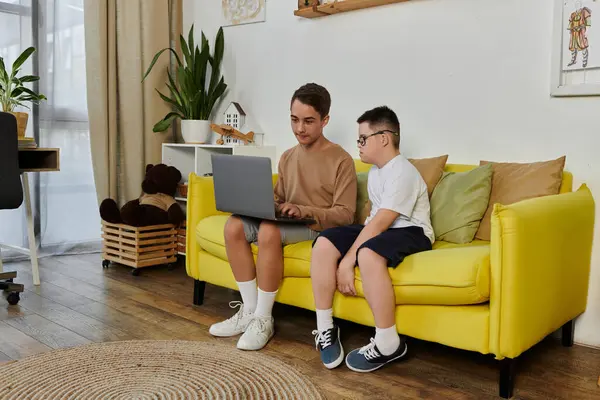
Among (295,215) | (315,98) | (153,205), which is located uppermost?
(315,98)

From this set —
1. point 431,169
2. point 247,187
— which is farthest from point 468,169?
point 247,187

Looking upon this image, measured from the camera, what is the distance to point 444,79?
256 cm

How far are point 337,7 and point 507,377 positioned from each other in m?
1.92

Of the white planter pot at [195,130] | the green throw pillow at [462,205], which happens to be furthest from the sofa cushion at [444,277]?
the white planter pot at [195,130]

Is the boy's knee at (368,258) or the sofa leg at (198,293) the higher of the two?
the boy's knee at (368,258)

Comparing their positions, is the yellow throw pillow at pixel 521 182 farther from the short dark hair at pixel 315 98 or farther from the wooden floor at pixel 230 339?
the short dark hair at pixel 315 98

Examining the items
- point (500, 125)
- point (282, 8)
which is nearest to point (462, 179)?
point (500, 125)

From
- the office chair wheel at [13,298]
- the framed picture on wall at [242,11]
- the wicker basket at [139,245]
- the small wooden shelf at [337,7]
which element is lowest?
the office chair wheel at [13,298]

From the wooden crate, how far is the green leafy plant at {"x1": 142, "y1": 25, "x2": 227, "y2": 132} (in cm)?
66

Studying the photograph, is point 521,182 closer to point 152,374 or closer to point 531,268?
point 531,268

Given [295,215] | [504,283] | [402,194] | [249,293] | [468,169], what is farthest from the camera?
[468,169]

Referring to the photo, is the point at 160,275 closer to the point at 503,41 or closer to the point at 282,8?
the point at 282,8

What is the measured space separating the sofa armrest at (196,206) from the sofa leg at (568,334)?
1.50m

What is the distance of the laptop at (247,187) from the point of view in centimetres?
199
